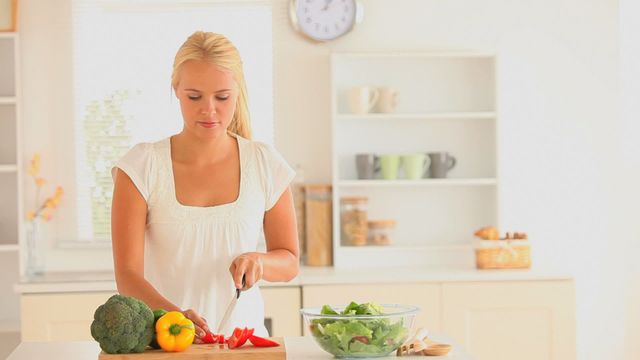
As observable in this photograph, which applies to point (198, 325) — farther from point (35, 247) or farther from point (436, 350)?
point (35, 247)

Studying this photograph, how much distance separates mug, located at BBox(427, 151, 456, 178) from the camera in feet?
16.2

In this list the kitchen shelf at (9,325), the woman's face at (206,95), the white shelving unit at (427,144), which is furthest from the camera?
the white shelving unit at (427,144)

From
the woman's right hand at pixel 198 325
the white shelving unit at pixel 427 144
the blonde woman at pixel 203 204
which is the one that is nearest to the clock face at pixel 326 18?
the white shelving unit at pixel 427 144

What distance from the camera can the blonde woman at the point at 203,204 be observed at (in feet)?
8.96

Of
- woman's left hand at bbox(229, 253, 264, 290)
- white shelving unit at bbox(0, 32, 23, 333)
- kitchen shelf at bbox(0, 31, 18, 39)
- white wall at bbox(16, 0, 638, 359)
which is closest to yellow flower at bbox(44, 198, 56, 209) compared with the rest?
white shelving unit at bbox(0, 32, 23, 333)

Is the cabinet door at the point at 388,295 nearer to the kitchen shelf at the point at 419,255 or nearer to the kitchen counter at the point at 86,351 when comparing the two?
the kitchen shelf at the point at 419,255

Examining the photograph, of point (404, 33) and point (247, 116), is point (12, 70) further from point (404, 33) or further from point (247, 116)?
point (247, 116)

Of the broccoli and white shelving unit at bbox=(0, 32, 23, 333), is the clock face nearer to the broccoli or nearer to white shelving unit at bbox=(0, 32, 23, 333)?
white shelving unit at bbox=(0, 32, 23, 333)

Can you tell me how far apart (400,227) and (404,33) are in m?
0.91

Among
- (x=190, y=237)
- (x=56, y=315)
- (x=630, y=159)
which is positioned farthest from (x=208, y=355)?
(x=630, y=159)

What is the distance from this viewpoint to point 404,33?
5078 millimetres

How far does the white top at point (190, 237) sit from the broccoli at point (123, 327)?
0.53 m

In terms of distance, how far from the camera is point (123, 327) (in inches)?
86.8

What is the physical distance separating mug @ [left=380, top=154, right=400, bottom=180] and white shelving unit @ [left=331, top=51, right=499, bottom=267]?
140mm
